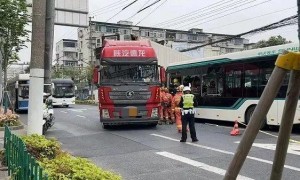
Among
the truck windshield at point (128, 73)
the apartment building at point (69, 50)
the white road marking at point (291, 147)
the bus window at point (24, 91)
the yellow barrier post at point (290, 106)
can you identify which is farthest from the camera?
the apartment building at point (69, 50)

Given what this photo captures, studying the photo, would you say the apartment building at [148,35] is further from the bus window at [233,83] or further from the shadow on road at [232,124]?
the bus window at [233,83]

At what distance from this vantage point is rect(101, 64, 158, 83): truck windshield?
15008 mm

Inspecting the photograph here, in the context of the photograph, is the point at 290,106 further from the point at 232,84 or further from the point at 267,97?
the point at 232,84

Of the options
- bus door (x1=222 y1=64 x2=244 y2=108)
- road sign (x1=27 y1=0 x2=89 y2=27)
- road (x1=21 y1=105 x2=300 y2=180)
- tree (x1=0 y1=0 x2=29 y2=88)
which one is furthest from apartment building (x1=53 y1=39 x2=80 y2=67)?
road (x1=21 y1=105 x2=300 y2=180)

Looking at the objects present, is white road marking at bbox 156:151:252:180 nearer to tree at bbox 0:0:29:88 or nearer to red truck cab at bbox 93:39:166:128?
red truck cab at bbox 93:39:166:128

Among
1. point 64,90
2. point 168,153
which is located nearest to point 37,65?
point 168,153

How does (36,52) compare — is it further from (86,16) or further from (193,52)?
(193,52)

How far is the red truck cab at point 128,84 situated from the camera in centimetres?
1480

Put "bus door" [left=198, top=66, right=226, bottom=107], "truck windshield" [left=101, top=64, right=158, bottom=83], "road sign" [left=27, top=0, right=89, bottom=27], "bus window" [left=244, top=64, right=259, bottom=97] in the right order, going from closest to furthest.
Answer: "bus window" [left=244, top=64, right=259, bottom=97]
"truck windshield" [left=101, top=64, right=158, bottom=83]
"road sign" [left=27, top=0, right=89, bottom=27]
"bus door" [left=198, top=66, right=226, bottom=107]

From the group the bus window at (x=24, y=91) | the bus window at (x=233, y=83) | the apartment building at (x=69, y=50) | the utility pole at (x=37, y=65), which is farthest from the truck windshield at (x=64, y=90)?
the apartment building at (x=69, y=50)

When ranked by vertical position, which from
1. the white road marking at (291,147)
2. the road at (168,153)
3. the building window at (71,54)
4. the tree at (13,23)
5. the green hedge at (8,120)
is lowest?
the road at (168,153)

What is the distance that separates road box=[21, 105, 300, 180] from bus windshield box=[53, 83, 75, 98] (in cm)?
2202

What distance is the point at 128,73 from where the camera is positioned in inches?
594

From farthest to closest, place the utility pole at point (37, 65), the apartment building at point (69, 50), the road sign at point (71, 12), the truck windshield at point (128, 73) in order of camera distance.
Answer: the apartment building at point (69, 50), the road sign at point (71, 12), the truck windshield at point (128, 73), the utility pole at point (37, 65)
